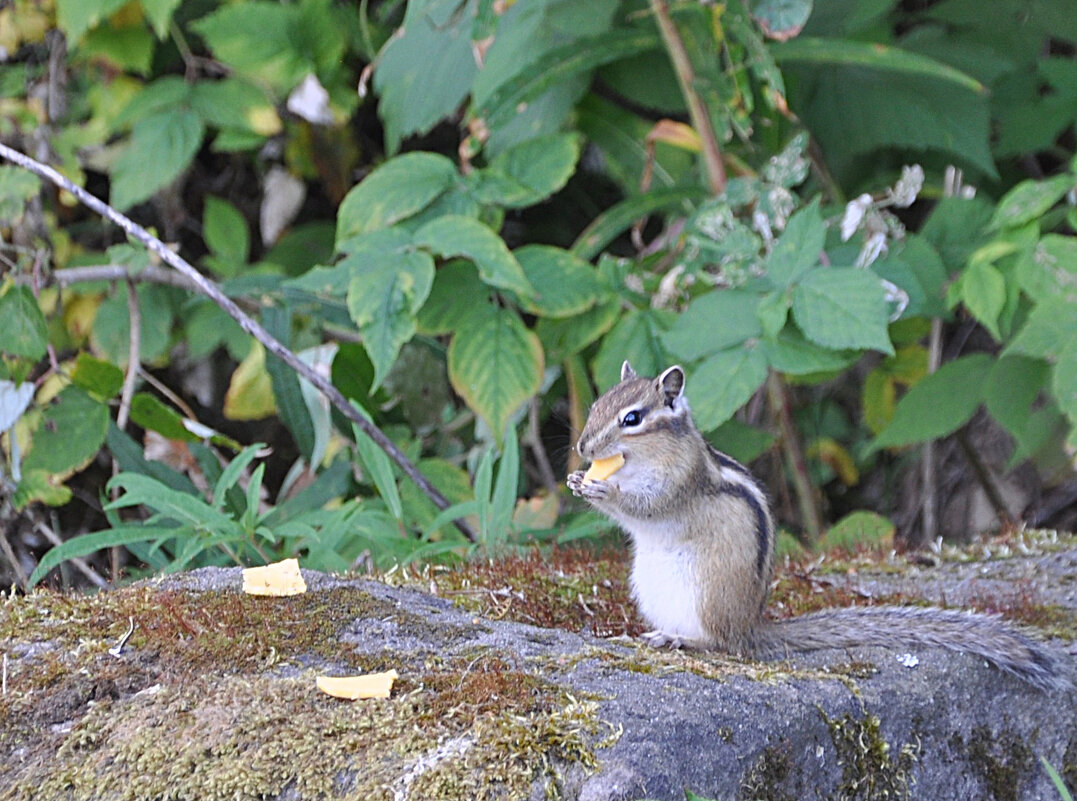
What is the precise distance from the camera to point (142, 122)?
4641 millimetres

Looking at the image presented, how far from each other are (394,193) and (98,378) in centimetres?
112

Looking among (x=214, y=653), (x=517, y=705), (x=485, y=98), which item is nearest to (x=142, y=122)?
(x=485, y=98)

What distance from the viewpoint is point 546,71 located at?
3.83 metres

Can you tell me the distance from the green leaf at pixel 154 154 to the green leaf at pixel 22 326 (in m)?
1.01

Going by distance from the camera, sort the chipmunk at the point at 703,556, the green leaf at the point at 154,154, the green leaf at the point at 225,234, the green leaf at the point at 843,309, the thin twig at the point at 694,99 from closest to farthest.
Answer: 1. the chipmunk at the point at 703,556
2. the green leaf at the point at 843,309
3. the thin twig at the point at 694,99
4. the green leaf at the point at 154,154
5. the green leaf at the point at 225,234

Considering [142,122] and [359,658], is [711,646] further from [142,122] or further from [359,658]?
[142,122]

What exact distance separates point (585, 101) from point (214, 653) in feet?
10.2

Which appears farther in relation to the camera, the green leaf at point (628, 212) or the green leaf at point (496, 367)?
the green leaf at point (628, 212)

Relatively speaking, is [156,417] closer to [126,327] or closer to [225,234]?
[126,327]

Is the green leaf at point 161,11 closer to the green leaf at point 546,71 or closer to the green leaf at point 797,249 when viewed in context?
the green leaf at point 546,71

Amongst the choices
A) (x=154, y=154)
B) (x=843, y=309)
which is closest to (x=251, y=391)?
(x=154, y=154)

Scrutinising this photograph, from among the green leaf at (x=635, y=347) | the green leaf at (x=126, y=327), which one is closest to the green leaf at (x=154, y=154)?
the green leaf at (x=126, y=327)

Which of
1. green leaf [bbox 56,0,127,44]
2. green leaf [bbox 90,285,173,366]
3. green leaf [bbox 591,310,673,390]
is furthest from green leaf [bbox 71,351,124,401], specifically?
green leaf [bbox 591,310,673,390]

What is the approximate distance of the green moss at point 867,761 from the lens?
6.61ft
